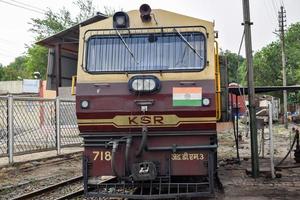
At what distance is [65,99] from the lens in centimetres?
1661

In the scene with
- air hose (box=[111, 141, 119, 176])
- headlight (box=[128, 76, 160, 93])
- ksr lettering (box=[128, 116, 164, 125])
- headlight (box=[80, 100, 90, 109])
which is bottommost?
air hose (box=[111, 141, 119, 176])

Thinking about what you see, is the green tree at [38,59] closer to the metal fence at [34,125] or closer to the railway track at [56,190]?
the metal fence at [34,125]

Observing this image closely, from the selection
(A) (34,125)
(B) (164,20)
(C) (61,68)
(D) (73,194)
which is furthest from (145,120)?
(A) (34,125)

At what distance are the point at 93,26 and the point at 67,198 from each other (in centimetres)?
319

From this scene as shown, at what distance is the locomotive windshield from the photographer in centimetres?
822

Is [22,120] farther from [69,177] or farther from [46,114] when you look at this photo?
[69,177]

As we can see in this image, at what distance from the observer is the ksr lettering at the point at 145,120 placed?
7.96m

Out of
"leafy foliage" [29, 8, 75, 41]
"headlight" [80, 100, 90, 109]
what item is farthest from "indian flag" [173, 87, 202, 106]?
"leafy foliage" [29, 8, 75, 41]

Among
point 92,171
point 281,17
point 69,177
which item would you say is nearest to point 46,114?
point 69,177

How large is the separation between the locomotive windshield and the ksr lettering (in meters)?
0.79

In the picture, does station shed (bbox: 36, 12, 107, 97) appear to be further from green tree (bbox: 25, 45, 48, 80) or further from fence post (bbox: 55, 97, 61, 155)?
green tree (bbox: 25, 45, 48, 80)

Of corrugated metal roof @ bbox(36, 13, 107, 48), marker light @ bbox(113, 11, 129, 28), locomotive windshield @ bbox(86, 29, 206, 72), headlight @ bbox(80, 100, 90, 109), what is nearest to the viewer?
headlight @ bbox(80, 100, 90, 109)

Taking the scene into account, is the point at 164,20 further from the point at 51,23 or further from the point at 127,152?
the point at 51,23

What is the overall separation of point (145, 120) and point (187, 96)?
0.77 metres
